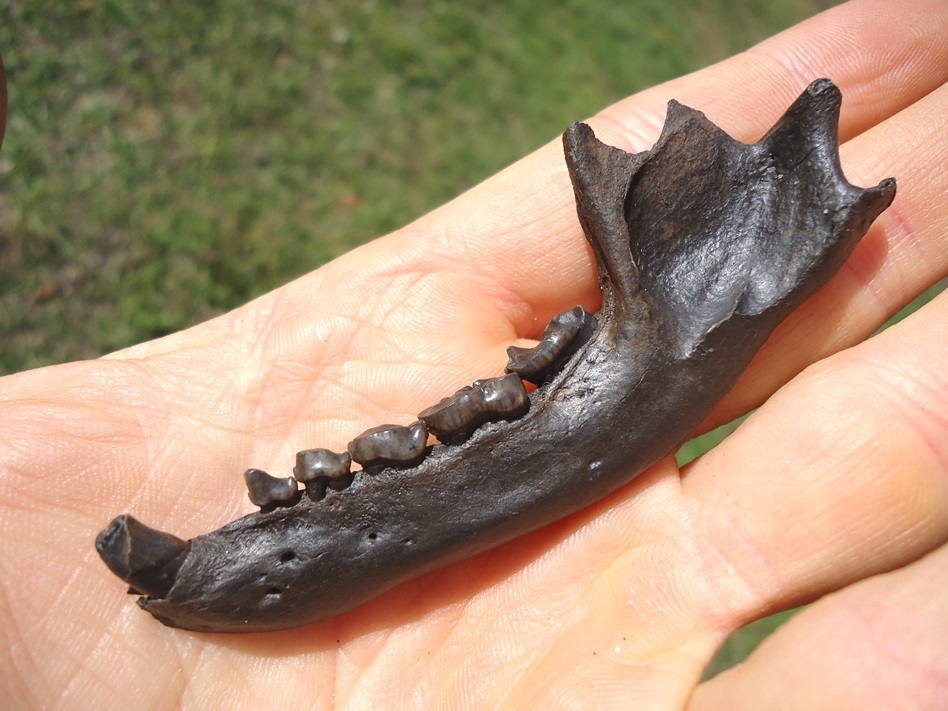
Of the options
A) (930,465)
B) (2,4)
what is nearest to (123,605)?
(930,465)

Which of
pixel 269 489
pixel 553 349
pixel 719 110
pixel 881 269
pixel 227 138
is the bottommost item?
pixel 269 489

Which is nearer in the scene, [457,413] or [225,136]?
[457,413]

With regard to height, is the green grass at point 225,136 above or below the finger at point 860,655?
above

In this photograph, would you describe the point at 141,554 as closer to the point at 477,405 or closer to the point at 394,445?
the point at 394,445

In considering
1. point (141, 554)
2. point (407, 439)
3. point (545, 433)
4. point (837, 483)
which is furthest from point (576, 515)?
point (141, 554)

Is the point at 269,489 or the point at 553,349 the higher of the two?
the point at 553,349

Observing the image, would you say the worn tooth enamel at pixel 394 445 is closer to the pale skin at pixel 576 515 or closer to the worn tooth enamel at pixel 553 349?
the worn tooth enamel at pixel 553 349

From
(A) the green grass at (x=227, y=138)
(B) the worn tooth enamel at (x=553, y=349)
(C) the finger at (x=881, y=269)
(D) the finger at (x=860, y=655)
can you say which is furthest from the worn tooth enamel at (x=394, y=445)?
(A) the green grass at (x=227, y=138)

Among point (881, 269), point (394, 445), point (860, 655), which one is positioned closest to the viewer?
point (860, 655)
